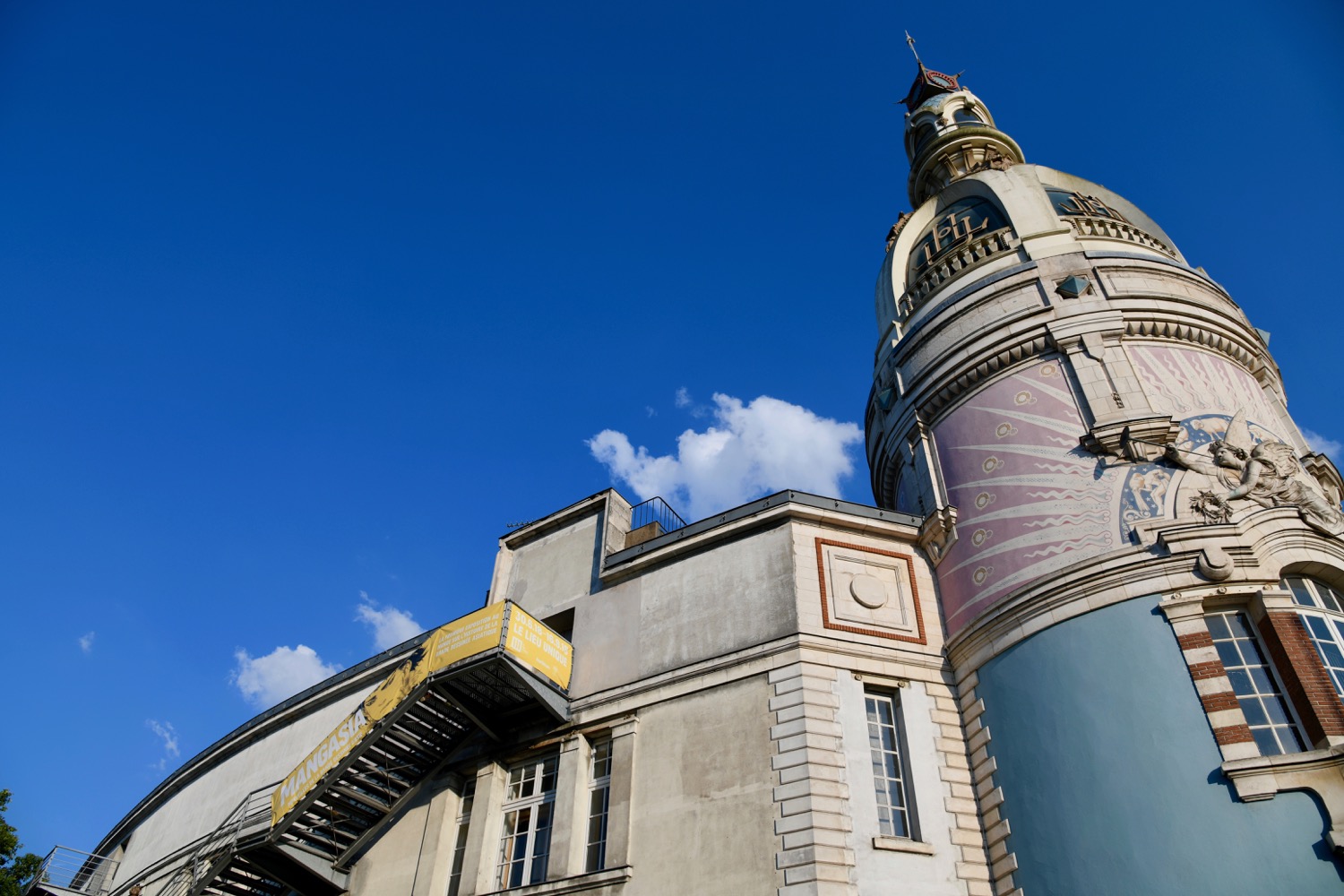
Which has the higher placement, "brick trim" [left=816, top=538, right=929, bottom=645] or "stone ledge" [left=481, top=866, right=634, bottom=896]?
"brick trim" [left=816, top=538, right=929, bottom=645]

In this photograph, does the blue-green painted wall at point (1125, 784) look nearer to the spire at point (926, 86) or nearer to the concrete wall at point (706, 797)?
the concrete wall at point (706, 797)

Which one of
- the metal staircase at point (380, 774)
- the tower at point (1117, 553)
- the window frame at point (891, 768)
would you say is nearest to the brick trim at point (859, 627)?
the tower at point (1117, 553)

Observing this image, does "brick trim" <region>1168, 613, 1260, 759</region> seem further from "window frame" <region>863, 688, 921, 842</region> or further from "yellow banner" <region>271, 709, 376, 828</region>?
"yellow banner" <region>271, 709, 376, 828</region>

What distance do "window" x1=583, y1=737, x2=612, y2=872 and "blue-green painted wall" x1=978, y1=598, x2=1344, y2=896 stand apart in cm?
830

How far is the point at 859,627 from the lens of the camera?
2044 centimetres

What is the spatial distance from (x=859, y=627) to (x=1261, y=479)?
850 centimetres

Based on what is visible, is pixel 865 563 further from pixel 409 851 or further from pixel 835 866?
pixel 409 851

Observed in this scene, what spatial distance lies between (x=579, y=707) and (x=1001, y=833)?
964 centimetres

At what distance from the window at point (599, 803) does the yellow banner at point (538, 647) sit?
1.99 meters

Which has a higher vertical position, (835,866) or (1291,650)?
(1291,650)

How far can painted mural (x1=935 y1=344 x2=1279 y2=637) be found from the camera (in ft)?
62.1

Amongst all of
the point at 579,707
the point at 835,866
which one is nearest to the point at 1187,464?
the point at 835,866

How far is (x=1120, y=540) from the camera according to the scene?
722 inches

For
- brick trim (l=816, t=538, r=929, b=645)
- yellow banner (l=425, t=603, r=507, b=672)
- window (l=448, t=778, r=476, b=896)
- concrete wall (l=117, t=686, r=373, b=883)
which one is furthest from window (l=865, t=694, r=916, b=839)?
concrete wall (l=117, t=686, r=373, b=883)
